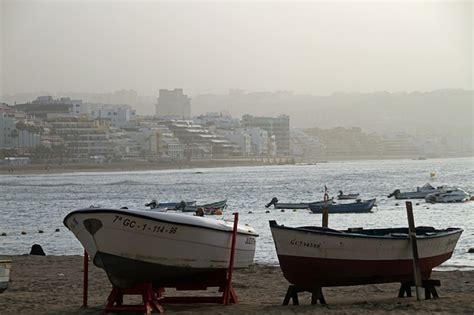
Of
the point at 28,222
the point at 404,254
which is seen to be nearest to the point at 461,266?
the point at 404,254

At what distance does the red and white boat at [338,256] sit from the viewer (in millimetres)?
14430

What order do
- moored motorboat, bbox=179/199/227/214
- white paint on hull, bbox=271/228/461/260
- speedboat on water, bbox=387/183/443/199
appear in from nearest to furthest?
white paint on hull, bbox=271/228/461/260
moored motorboat, bbox=179/199/227/214
speedboat on water, bbox=387/183/443/199

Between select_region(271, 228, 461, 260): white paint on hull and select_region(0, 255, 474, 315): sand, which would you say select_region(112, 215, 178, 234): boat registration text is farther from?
select_region(271, 228, 461, 260): white paint on hull

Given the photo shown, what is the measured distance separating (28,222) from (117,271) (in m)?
37.3

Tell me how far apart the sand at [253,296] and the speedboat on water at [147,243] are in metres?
0.73

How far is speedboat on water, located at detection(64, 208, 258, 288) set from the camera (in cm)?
1376

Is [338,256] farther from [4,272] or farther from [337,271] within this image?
[4,272]

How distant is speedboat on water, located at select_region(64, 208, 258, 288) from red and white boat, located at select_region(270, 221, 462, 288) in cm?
117

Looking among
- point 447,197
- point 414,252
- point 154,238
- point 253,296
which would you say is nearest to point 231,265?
point 154,238

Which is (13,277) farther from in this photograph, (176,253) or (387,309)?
(387,309)

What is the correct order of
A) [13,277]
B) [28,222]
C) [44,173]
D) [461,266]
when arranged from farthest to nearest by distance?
[44,173]
[28,222]
[461,266]
[13,277]

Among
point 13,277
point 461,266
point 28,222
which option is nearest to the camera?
point 13,277

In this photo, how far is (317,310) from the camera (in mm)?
14125

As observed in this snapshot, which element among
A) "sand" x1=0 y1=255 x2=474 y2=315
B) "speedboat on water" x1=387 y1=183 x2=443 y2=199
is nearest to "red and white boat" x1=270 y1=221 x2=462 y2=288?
"sand" x1=0 y1=255 x2=474 y2=315
